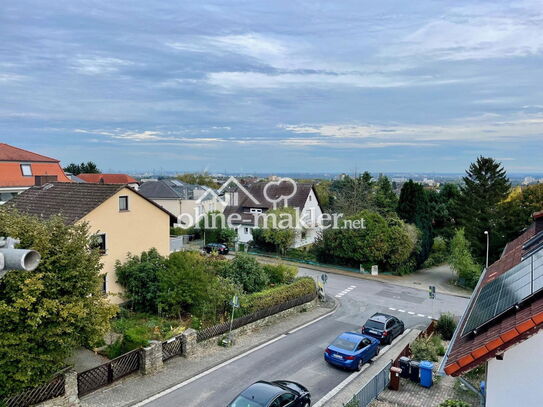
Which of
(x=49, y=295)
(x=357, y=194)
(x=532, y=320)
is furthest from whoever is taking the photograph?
(x=357, y=194)

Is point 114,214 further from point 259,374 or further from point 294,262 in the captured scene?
point 294,262

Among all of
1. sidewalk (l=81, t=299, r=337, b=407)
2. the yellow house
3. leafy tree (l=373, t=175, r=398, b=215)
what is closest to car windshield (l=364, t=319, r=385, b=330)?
sidewalk (l=81, t=299, r=337, b=407)

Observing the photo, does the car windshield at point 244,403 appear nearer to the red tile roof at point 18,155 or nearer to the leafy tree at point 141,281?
the leafy tree at point 141,281

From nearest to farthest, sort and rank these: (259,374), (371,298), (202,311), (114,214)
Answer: (259,374), (202,311), (114,214), (371,298)

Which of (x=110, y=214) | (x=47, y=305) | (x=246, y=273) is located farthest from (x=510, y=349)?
(x=110, y=214)

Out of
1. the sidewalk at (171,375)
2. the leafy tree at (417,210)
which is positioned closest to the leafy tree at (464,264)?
the leafy tree at (417,210)

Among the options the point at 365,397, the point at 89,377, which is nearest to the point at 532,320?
the point at 365,397
